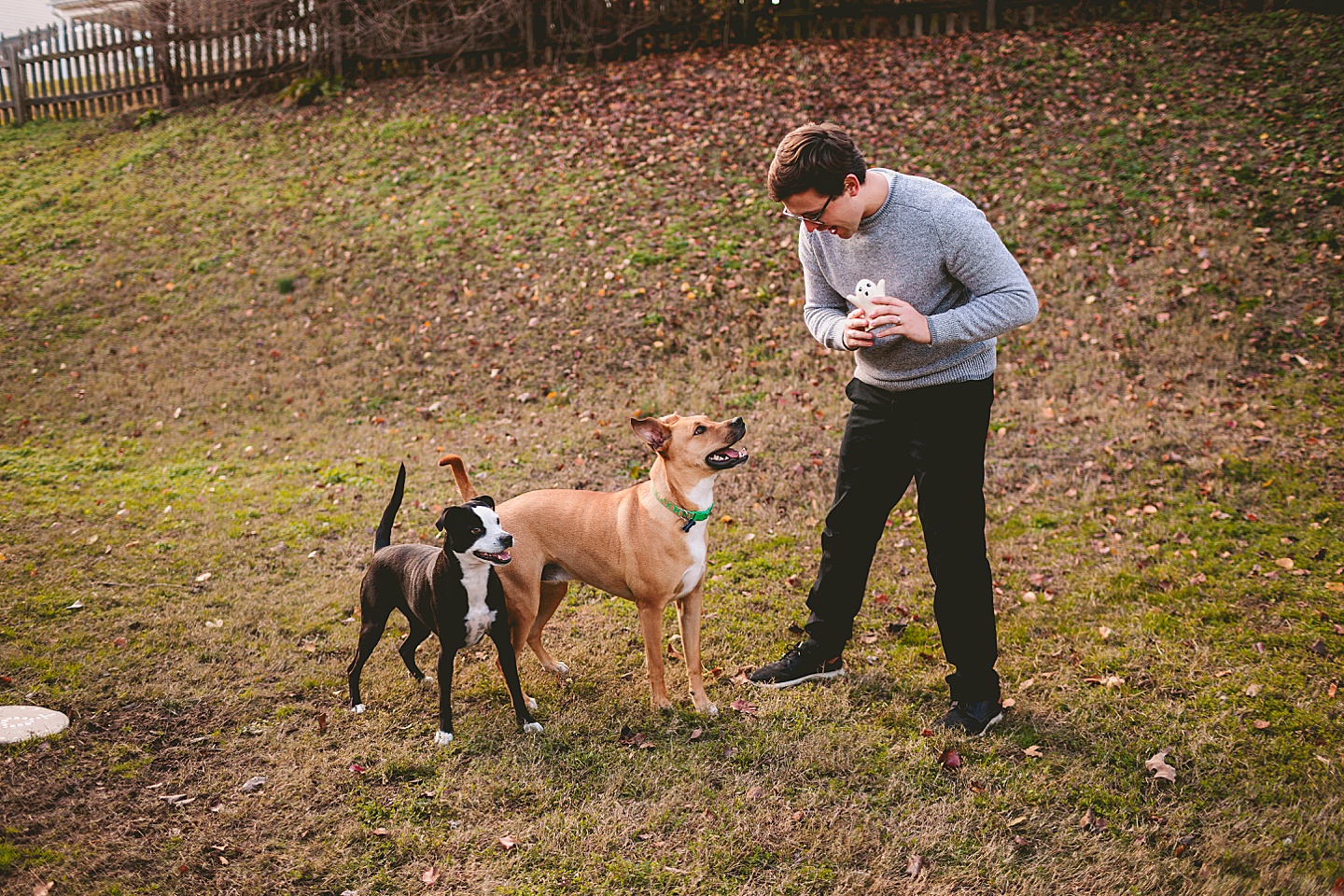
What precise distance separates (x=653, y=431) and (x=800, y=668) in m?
1.44

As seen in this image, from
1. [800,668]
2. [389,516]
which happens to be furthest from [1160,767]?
[389,516]

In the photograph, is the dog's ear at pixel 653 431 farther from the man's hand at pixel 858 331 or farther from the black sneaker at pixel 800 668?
the black sneaker at pixel 800 668

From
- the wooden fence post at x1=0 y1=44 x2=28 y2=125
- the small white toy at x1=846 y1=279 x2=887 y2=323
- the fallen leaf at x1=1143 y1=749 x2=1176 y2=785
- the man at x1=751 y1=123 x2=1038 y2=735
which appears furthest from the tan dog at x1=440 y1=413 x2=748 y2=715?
the wooden fence post at x1=0 y1=44 x2=28 y2=125

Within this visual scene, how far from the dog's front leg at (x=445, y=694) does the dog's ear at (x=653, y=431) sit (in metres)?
1.29

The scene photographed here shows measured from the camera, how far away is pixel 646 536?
394cm

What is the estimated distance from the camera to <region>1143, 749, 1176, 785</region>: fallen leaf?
3.52 meters

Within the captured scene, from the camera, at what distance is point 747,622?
493 cm

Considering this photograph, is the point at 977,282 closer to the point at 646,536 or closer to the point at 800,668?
the point at 646,536

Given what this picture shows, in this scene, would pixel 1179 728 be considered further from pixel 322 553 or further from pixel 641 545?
pixel 322 553

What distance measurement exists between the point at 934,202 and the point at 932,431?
2.97 ft

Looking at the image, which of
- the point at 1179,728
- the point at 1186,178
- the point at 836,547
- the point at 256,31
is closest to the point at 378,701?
the point at 836,547

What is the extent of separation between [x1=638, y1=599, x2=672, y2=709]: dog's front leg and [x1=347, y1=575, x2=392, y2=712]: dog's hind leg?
4.09 ft

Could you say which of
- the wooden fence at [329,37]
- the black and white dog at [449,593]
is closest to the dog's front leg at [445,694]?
the black and white dog at [449,593]

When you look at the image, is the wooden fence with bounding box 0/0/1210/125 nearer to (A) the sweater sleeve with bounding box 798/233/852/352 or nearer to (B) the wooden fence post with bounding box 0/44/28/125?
(B) the wooden fence post with bounding box 0/44/28/125
